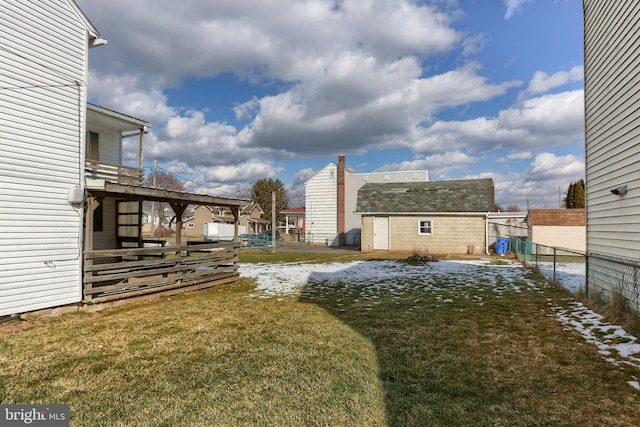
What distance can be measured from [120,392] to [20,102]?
682 centimetres

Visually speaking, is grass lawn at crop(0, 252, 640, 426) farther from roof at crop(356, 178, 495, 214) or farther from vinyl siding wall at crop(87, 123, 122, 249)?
roof at crop(356, 178, 495, 214)

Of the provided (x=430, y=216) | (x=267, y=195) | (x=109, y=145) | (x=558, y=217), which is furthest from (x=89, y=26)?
(x=267, y=195)

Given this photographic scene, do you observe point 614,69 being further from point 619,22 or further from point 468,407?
point 468,407

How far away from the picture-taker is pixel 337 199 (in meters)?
29.5

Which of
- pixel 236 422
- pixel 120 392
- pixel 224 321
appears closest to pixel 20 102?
pixel 224 321

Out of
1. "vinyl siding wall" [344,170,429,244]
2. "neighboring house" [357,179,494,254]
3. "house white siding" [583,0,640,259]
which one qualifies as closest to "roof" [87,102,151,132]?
"house white siding" [583,0,640,259]

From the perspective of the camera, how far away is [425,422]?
129 inches

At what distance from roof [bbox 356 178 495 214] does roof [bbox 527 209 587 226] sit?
420 centimetres

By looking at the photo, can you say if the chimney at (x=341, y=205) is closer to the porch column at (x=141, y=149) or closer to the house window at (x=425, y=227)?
the house window at (x=425, y=227)

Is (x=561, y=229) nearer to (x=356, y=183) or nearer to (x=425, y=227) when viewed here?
(x=425, y=227)

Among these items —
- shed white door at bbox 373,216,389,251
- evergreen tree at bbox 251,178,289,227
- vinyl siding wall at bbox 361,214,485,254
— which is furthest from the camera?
evergreen tree at bbox 251,178,289,227

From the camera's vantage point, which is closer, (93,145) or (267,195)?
(93,145)

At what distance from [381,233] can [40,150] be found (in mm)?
19048

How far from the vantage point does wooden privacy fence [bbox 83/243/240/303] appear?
8.17m
